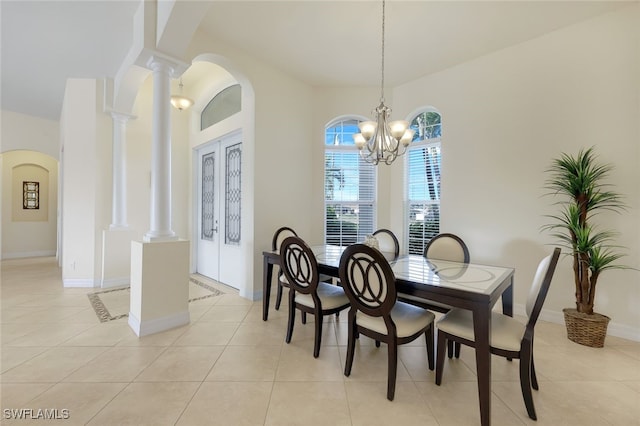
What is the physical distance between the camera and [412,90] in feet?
13.7

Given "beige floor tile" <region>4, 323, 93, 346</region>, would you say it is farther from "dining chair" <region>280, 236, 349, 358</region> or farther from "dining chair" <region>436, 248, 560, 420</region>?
"dining chair" <region>436, 248, 560, 420</region>

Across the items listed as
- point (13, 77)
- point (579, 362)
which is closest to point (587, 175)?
point (579, 362)

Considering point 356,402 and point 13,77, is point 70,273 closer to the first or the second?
point 13,77

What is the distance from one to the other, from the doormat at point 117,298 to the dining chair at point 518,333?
3.08m

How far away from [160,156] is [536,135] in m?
4.20

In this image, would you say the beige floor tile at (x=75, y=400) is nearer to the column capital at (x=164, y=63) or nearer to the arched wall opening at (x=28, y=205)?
the column capital at (x=164, y=63)

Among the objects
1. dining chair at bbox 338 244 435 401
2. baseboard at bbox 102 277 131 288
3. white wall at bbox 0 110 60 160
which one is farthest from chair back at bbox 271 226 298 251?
white wall at bbox 0 110 60 160

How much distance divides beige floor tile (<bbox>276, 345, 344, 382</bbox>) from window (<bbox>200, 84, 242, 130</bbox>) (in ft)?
11.3

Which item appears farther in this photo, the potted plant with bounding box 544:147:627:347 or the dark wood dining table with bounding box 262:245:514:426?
the potted plant with bounding box 544:147:627:347

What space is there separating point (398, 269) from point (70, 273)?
16.1 feet

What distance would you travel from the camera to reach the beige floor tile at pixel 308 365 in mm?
1960

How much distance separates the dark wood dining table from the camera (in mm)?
1521

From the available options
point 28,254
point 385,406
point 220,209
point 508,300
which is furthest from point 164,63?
point 28,254

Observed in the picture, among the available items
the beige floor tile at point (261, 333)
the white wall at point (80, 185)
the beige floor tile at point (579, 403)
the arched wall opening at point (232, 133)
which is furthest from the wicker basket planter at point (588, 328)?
the white wall at point (80, 185)
